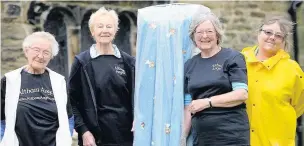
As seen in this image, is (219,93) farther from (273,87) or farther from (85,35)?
(85,35)

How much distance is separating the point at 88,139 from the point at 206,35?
1.32 m

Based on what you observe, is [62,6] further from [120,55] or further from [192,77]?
[192,77]

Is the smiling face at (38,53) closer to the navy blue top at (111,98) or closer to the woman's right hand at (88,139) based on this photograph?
the navy blue top at (111,98)

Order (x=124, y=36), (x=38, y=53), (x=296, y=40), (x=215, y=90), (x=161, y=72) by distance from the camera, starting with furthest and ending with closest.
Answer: (x=124, y=36), (x=296, y=40), (x=38, y=53), (x=161, y=72), (x=215, y=90)

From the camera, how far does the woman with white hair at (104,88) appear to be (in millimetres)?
5047

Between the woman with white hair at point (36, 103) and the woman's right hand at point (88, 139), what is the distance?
0.17 m

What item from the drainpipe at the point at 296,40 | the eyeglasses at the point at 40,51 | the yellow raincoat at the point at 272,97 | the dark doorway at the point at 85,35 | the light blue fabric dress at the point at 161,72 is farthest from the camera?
the dark doorway at the point at 85,35

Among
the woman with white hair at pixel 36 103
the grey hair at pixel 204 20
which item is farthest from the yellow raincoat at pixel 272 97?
the woman with white hair at pixel 36 103

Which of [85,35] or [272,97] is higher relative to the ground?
[85,35]

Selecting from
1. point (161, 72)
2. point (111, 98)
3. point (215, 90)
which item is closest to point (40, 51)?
point (111, 98)

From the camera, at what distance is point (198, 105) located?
4.34 m

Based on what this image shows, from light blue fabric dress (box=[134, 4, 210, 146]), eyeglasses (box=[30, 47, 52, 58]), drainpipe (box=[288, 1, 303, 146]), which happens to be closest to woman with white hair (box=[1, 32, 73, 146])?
eyeglasses (box=[30, 47, 52, 58])

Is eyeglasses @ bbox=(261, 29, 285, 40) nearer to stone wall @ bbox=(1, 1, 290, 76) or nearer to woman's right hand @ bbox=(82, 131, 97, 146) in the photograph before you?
woman's right hand @ bbox=(82, 131, 97, 146)

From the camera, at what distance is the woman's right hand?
507 centimetres
